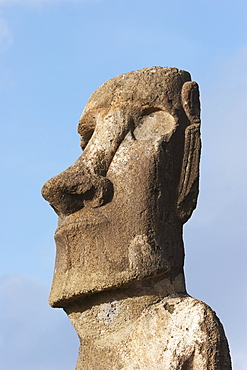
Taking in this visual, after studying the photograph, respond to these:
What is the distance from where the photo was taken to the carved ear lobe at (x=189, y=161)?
8.17 m

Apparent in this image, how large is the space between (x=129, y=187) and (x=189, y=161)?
0.69 metres

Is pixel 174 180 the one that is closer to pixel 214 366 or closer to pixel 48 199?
pixel 48 199

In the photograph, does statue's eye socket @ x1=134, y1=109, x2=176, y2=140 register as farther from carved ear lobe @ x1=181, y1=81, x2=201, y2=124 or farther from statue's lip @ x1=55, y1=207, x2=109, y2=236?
statue's lip @ x1=55, y1=207, x2=109, y2=236

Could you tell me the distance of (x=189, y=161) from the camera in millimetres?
8242

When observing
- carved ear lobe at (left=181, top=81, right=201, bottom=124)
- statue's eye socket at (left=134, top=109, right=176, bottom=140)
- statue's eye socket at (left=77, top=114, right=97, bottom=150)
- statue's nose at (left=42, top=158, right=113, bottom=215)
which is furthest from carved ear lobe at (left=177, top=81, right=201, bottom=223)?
statue's eye socket at (left=77, top=114, right=97, bottom=150)

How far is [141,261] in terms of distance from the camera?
7.58 m

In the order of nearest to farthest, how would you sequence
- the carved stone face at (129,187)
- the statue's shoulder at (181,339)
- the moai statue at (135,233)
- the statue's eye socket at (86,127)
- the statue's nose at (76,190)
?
the statue's shoulder at (181,339) < the moai statue at (135,233) < the carved stone face at (129,187) < the statue's nose at (76,190) < the statue's eye socket at (86,127)

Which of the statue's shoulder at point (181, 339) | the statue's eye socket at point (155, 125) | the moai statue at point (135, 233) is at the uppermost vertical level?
the statue's eye socket at point (155, 125)

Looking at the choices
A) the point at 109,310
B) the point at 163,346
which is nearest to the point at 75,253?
the point at 109,310

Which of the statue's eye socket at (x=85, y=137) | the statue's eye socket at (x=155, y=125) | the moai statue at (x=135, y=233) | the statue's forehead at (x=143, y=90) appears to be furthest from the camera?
the statue's eye socket at (x=85, y=137)

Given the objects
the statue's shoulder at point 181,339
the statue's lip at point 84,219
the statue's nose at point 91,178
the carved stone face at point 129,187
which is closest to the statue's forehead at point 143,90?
the carved stone face at point 129,187

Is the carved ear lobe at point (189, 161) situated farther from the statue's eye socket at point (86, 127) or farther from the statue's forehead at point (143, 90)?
the statue's eye socket at point (86, 127)

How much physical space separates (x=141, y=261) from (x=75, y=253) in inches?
21.6

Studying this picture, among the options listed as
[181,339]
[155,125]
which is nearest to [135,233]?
[181,339]
